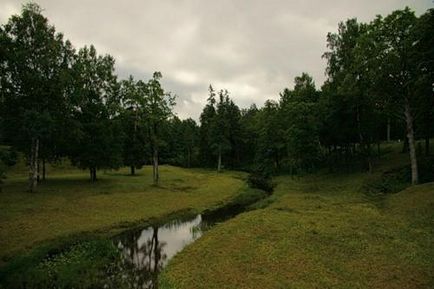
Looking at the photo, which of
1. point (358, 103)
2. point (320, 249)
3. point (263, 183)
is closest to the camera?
point (320, 249)

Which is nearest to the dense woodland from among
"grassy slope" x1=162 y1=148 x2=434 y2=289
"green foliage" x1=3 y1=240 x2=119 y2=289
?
"green foliage" x1=3 y1=240 x2=119 y2=289

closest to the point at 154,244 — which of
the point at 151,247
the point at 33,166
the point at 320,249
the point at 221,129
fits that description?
the point at 151,247

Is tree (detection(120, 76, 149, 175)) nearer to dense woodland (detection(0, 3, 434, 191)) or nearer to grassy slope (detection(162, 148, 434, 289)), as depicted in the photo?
dense woodland (detection(0, 3, 434, 191))

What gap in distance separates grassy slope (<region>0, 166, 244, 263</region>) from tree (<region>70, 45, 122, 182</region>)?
3.74m

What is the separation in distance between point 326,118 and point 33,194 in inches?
1690

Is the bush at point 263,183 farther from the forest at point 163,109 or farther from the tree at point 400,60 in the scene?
the tree at point 400,60

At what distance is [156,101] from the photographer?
59.5m

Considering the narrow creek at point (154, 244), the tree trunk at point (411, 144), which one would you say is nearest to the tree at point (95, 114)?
the narrow creek at point (154, 244)

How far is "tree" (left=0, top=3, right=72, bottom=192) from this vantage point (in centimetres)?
4441

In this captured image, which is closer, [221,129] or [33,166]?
[33,166]

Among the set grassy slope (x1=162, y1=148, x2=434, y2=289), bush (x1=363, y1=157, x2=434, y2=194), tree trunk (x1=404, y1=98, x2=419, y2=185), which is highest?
tree trunk (x1=404, y1=98, x2=419, y2=185)

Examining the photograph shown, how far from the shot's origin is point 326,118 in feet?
196

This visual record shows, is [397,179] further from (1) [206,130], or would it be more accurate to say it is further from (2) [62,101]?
(1) [206,130]

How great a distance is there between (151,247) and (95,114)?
116 feet
